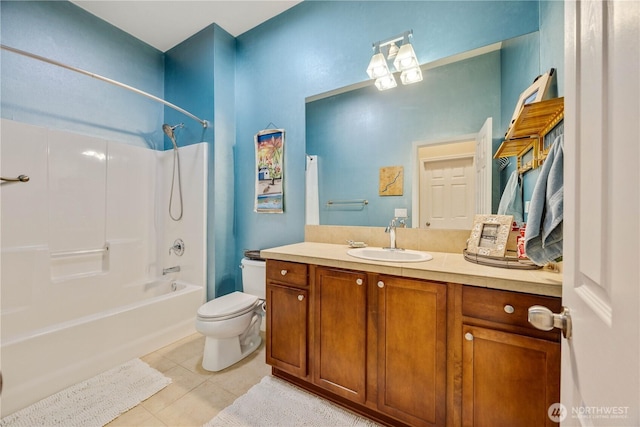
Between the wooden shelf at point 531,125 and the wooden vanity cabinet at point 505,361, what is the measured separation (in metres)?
0.75

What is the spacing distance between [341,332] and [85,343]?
1.67m

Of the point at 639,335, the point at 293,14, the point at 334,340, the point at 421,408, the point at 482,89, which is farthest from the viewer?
the point at 293,14

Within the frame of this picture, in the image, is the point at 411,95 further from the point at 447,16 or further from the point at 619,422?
the point at 619,422

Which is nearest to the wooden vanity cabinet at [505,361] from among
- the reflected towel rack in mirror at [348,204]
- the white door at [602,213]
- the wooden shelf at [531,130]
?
the white door at [602,213]

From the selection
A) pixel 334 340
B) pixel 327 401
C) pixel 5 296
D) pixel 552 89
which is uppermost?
pixel 552 89

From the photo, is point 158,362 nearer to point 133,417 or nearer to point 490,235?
point 133,417

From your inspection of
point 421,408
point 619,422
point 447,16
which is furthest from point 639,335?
point 447,16

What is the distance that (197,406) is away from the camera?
4.65 feet

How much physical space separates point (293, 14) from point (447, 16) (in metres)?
1.32

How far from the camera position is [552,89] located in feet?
3.70

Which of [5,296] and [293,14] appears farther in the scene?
[293,14]

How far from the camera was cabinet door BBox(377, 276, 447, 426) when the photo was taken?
42.6 inches

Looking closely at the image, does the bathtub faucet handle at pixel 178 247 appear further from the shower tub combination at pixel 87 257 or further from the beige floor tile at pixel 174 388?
the beige floor tile at pixel 174 388

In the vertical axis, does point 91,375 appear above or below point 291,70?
below
